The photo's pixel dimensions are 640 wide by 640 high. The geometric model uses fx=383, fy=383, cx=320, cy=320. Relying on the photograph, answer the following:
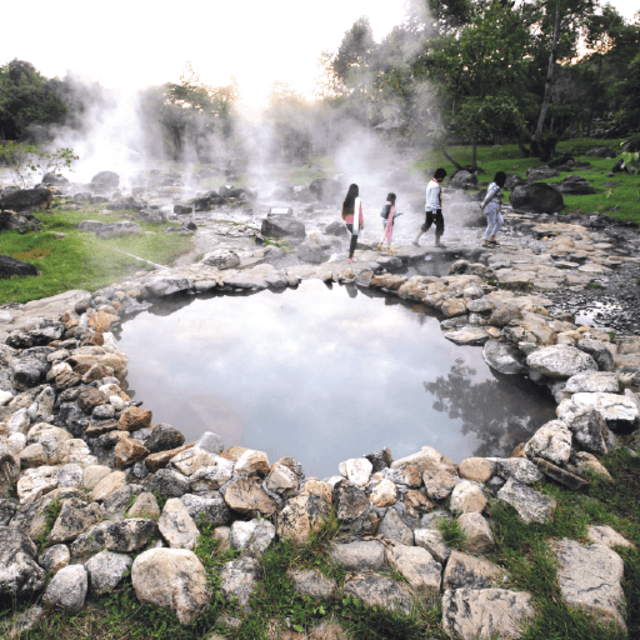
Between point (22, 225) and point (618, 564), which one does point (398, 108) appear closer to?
point (22, 225)

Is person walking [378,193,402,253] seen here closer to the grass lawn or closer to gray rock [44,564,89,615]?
the grass lawn

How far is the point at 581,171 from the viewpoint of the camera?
54.0 ft

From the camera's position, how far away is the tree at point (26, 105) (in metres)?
35.8

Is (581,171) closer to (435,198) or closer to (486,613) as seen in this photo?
(435,198)

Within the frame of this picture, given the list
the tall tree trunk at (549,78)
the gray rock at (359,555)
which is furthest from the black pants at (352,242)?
the tall tree trunk at (549,78)

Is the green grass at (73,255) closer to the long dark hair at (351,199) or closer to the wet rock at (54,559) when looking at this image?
the long dark hair at (351,199)

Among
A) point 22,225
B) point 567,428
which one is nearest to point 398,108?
point 22,225

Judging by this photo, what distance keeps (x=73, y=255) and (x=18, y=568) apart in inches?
305

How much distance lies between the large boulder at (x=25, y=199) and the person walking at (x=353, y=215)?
36.5 feet

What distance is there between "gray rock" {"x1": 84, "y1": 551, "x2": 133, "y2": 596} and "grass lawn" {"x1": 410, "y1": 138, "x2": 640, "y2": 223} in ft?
16.7

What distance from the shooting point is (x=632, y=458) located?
283cm

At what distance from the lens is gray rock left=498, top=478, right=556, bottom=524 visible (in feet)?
7.98

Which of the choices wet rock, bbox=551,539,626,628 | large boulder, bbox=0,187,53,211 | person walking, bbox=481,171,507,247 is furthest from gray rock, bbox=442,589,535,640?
large boulder, bbox=0,187,53,211

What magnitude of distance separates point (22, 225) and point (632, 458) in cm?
1283
